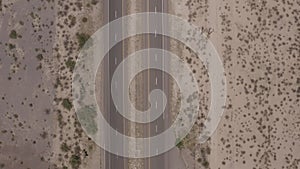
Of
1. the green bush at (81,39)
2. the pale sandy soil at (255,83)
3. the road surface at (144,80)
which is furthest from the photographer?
the green bush at (81,39)

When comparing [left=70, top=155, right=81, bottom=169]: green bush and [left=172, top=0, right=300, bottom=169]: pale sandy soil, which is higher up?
[left=172, top=0, right=300, bottom=169]: pale sandy soil

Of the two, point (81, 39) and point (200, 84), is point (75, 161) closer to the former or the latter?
point (81, 39)

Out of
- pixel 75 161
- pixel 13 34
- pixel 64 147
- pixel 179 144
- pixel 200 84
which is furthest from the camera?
pixel 13 34

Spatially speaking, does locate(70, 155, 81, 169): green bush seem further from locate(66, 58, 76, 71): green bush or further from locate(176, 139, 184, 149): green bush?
locate(176, 139, 184, 149): green bush

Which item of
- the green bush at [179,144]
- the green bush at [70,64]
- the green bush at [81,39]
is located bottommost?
the green bush at [179,144]

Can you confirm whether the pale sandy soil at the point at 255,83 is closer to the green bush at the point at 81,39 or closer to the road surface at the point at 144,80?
the road surface at the point at 144,80

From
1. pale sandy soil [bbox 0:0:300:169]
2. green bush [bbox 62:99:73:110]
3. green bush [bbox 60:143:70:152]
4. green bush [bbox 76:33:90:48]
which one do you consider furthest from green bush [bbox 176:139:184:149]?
green bush [bbox 76:33:90:48]

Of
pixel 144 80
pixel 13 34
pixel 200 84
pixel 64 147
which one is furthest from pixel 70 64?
pixel 200 84

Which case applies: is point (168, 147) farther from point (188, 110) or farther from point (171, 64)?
point (171, 64)

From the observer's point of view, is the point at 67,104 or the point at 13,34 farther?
the point at 13,34

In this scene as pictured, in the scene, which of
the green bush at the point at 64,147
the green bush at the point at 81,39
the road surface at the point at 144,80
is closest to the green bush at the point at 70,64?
the green bush at the point at 81,39

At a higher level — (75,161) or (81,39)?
(81,39)
